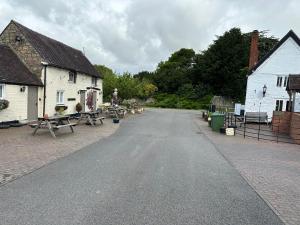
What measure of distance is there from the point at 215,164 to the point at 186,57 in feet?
233

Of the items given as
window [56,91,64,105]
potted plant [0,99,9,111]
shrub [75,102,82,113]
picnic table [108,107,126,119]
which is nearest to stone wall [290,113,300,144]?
picnic table [108,107,126,119]

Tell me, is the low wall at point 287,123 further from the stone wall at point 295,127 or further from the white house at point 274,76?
the white house at point 274,76

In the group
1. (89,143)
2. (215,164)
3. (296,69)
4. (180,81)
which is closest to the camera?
(215,164)

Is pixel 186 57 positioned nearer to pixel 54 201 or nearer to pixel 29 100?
pixel 29 100

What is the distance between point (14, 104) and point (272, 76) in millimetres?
22724

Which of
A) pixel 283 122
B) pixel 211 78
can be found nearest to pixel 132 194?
pixel 283 122

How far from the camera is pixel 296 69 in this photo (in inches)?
1139

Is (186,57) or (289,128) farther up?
(186,57)

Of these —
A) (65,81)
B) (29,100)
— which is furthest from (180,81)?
(29,100)

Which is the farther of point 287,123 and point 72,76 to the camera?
point 72,76

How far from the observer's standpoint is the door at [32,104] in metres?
20.7

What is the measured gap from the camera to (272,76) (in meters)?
29.8

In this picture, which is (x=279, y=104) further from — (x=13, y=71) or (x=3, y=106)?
(x=3, y=106)

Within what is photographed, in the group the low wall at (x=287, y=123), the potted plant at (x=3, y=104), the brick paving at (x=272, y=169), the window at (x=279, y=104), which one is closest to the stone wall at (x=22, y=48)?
the potted plant at (x=3, y=104)
